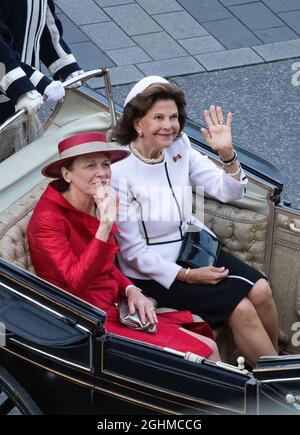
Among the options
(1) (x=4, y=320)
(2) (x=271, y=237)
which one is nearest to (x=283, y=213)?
(2) (x=271, y=237)

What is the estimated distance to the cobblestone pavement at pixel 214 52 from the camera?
6.37 metres

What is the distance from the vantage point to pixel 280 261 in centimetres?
426

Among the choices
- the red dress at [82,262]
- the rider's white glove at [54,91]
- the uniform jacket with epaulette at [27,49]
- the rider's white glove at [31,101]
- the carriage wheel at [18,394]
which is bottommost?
the carriage wheel at [18,394]

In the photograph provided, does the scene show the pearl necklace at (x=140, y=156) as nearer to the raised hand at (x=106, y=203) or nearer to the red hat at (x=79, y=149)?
the red hat at (x=79, y=149)

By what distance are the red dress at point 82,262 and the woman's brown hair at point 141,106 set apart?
1.19ft

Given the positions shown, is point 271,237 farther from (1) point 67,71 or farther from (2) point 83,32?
(2) point 83,32

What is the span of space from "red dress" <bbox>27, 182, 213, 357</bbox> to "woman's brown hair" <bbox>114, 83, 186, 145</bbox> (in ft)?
1.19

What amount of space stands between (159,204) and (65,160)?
49 centimetres

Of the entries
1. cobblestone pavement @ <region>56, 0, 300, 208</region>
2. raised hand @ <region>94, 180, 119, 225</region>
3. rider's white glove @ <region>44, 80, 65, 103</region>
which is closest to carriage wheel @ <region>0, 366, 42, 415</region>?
raised hand @ <region>94, 180, 119, 225</region>

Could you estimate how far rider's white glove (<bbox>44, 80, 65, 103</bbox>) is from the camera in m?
4.24

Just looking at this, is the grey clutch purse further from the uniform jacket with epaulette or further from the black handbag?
the uniform jacket with epaulette

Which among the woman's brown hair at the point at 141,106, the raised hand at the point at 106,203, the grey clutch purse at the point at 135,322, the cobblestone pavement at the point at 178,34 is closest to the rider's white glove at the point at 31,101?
the woman's brown hair at the point at 141,106

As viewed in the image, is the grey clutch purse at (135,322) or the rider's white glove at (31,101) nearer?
the grey clutch purse at (135,322)

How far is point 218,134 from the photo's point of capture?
13.6ft
